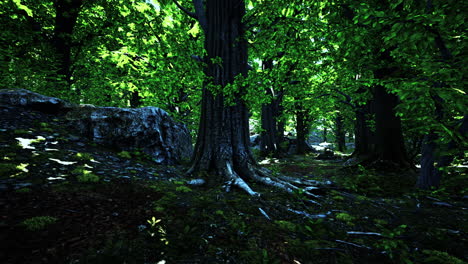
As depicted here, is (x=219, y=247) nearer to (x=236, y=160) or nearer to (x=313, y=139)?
(x=236, y=160)

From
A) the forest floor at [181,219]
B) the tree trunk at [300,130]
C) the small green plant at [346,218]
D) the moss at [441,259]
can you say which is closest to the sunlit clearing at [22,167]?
the forest floor at [181,219]

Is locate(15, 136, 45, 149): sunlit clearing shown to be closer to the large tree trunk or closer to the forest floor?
the forest floor

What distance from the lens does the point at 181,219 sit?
2.83 meters

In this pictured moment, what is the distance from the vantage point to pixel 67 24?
10906mm

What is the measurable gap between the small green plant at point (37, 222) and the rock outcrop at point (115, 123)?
458 cm

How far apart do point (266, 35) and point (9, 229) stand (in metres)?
6.92

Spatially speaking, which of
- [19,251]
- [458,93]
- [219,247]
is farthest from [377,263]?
[19,251]

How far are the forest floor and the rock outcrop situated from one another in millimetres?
1283

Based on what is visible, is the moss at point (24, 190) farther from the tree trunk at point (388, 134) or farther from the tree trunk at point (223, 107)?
the tree trunk at point (388, 134)

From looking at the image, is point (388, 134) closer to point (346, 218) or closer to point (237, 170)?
point (346, 218)

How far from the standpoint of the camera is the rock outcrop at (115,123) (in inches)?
250

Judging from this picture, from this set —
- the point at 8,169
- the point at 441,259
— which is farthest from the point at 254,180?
the point at 8,169

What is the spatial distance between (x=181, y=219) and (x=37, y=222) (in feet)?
5.52

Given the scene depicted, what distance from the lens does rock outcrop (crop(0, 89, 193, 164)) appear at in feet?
20.9
